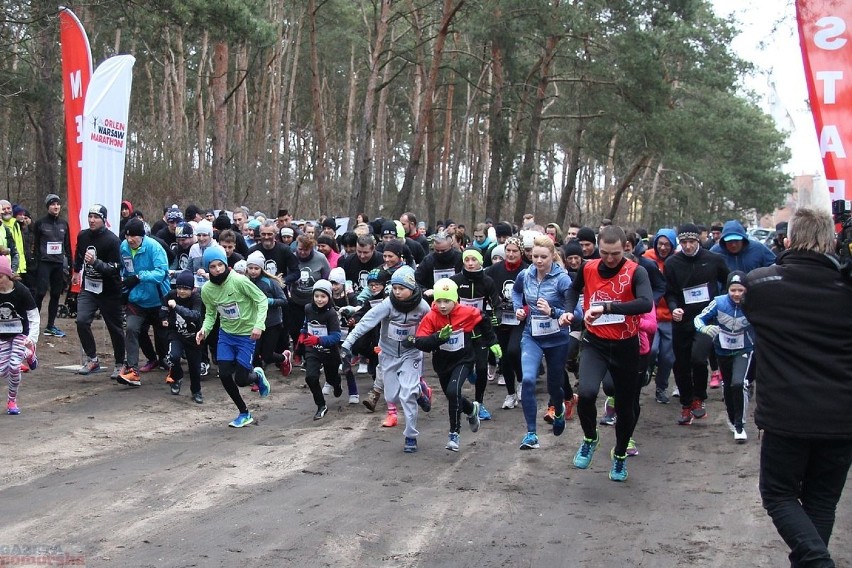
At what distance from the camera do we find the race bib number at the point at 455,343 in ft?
30.8

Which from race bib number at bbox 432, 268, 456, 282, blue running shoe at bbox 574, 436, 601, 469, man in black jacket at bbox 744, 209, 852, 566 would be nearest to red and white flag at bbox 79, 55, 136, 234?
race bib number at bbox 432, 268, 456, 282

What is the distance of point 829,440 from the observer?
4711mm

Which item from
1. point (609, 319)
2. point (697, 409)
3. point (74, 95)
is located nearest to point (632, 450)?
point (697, 409)

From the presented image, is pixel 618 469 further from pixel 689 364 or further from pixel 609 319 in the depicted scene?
pixel 689 364

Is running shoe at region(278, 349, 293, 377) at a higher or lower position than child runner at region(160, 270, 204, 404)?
lower

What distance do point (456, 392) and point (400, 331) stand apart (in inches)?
39.0

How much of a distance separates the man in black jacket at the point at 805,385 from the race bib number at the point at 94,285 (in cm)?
930

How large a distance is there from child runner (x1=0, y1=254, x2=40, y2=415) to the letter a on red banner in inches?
333

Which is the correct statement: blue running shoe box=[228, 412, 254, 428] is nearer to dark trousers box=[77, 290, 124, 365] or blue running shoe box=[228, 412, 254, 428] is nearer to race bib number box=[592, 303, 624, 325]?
dark trousers box=[77, 290, 124, 365]

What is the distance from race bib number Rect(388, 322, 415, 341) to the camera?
32.3 ft

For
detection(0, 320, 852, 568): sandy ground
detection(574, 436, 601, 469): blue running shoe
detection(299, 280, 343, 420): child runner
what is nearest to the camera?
detection(0, 320, 852, 568): sandy ground

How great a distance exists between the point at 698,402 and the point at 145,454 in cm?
638

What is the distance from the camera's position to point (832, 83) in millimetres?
9359

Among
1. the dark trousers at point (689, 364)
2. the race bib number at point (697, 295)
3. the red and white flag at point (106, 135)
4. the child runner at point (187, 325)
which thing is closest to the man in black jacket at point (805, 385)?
the dark trousers at point (689, 364)
